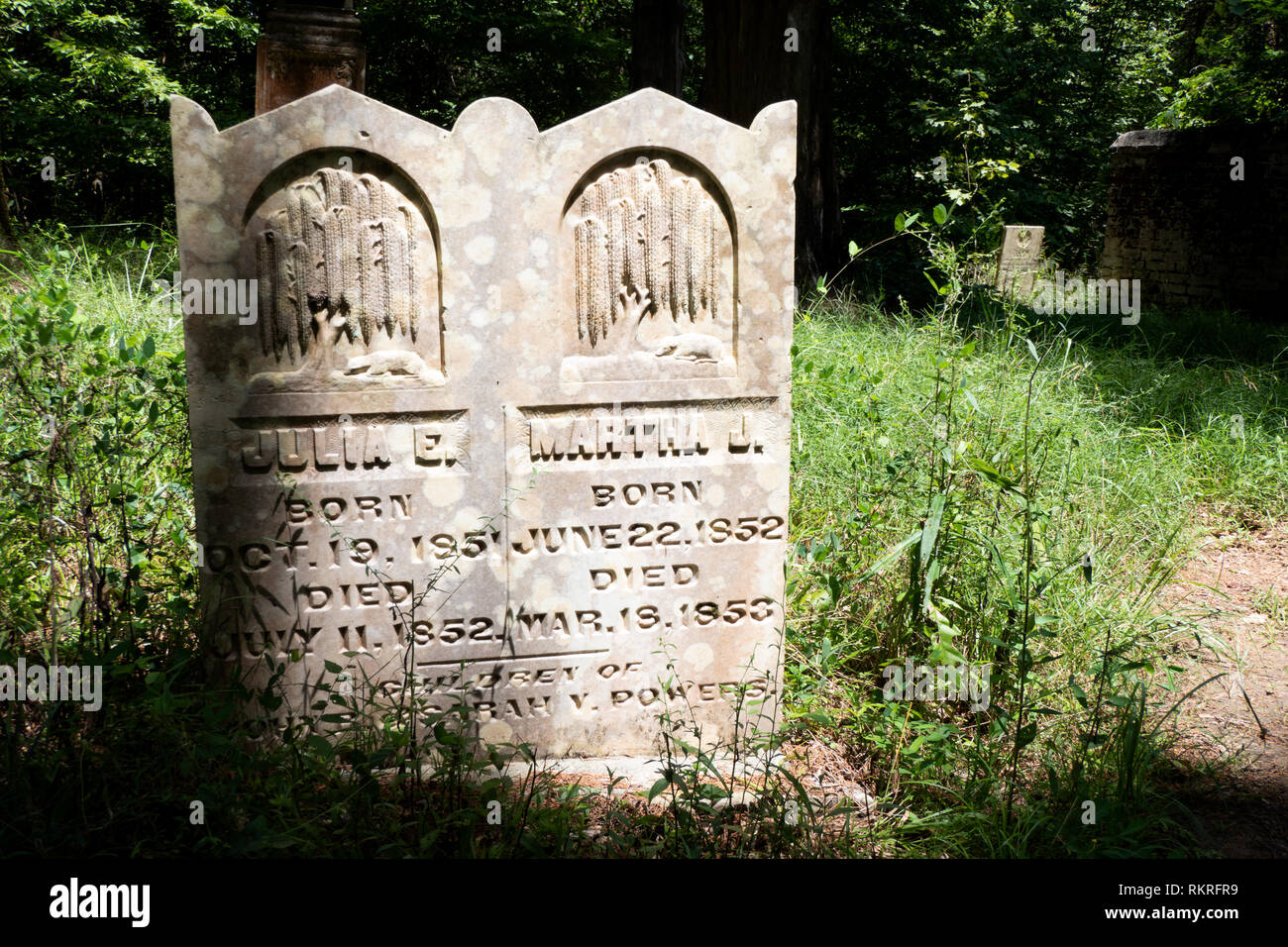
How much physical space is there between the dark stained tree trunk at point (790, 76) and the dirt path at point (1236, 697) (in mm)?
4533

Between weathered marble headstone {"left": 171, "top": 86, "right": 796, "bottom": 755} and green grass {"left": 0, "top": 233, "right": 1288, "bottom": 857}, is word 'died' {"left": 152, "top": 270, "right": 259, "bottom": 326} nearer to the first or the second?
weathered marble headstone {"left": 171, "top": 86, "right": 796, "bottom": 755}

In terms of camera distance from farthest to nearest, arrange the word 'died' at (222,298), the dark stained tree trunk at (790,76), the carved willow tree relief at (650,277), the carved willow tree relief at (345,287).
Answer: the dark stained tree trunk at (790,76), the carved willow tree relief at (650,277), the carved willow tree relief at (345,287), the word 'died' at (222,298)

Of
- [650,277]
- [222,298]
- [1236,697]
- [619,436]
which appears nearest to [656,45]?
[650,277]

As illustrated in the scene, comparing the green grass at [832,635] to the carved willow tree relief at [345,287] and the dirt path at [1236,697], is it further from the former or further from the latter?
the carved willow tree relief at [345,287]

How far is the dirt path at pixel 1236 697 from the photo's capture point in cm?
276

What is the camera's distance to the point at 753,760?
3.13 metres

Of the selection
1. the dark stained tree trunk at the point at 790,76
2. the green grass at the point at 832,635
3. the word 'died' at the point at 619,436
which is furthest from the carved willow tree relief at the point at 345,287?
the dark stained tree trunk at the point at 790,76

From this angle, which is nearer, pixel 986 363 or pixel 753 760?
pixel 753 760

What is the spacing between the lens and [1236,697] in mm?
3400

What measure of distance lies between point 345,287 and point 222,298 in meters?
0.33

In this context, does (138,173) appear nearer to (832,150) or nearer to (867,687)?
(832,150)

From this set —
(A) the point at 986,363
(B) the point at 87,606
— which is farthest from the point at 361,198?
(A) the point at 986,363

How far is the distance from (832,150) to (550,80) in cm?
857

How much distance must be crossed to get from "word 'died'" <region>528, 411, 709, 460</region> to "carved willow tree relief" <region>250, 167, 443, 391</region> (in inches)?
14.9
